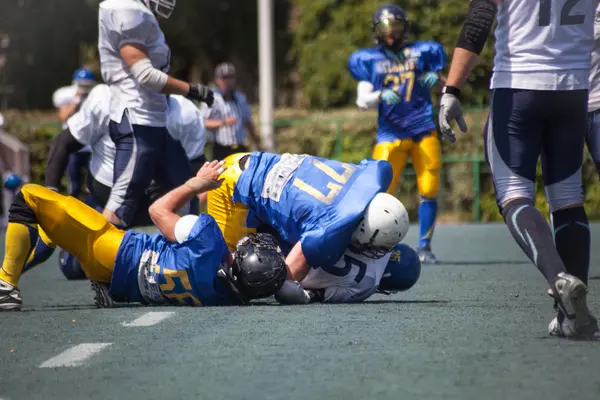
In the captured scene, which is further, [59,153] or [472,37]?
[59,153]

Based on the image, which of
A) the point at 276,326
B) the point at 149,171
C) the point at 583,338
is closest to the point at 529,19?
the point at 583,338

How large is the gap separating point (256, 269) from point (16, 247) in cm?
130

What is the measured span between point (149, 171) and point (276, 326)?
2.59m

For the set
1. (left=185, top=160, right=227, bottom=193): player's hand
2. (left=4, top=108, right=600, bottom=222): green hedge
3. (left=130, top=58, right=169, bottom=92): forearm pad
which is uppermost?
(left=130, top=58, right=169, bottom=92): forearm pad

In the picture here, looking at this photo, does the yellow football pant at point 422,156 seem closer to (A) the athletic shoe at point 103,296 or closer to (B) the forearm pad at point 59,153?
(B) the forearm pad at point 59,153

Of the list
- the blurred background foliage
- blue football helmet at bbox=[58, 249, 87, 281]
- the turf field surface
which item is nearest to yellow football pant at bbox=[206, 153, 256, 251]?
the turf field surface

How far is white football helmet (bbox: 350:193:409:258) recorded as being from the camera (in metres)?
6.27

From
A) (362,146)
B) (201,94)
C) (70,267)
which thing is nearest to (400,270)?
(201,94)

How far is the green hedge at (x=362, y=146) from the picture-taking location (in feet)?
54.2

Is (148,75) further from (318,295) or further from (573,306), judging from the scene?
(573,306)

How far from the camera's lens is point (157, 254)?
6.46m

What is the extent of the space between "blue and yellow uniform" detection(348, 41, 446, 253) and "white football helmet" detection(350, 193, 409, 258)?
3.67 metres

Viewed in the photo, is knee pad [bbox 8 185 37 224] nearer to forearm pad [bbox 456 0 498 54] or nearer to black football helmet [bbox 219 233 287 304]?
black football helmet [bbox 219 233 287 304]

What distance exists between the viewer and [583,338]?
496cm
